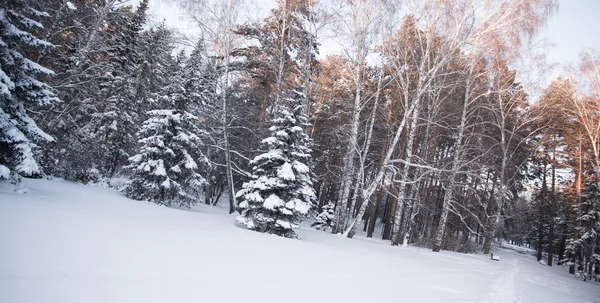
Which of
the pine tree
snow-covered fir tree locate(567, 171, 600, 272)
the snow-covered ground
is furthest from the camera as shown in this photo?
snow-covered fir tree locate(567, 171, 600, 272)

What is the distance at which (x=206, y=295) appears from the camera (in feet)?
7.87

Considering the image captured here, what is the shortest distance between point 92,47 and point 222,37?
197 inches

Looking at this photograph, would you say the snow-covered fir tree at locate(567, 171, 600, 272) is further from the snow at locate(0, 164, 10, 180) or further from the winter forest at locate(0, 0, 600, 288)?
the snow at locate(0, 164, 10, 180)

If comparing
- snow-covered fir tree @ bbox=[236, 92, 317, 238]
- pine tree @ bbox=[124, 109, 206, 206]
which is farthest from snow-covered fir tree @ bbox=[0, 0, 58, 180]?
snow-covered fir tree @ bbox=[236, 92, 317, 238]

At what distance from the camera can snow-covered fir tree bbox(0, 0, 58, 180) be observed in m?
5.61

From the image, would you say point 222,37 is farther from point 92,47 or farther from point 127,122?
point 127,122

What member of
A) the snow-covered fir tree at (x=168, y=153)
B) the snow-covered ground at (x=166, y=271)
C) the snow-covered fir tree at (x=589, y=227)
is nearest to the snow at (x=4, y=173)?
the snow-covered ground at (x=166, y=271)

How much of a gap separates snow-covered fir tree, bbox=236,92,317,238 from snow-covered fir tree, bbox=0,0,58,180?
5037mm

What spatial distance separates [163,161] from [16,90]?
4663 millimetres

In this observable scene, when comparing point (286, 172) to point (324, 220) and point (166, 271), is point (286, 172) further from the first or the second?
point (324, 220)

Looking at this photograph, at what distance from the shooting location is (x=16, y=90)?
6.14 m

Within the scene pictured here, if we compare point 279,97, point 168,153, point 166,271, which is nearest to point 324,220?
point 279,97

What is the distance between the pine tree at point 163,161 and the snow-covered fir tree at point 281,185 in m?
3.66

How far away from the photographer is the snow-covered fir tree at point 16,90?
18.4ft
